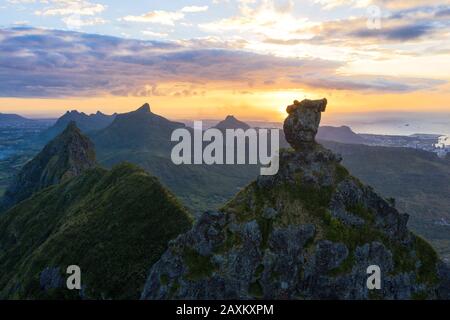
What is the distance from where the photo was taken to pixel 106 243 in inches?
4259

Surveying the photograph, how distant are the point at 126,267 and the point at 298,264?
1801 inches

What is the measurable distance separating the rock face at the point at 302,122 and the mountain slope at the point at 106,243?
124 ft

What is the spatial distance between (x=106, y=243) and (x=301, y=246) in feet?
194

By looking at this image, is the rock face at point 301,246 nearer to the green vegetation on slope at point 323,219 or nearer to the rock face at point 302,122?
the green vegetation on slope at point 323,219

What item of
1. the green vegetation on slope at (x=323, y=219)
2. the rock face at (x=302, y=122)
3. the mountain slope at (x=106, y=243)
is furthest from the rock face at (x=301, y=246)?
the mountain slope at (x=106, y=243)

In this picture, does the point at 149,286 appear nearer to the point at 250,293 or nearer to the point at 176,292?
the point at 176,292

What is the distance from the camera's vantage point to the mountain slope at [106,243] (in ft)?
316

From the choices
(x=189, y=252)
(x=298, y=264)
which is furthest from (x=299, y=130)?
(x=189, y=252)

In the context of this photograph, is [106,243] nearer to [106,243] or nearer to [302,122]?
[106,243]

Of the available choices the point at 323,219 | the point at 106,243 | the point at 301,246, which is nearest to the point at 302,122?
the point at 323,219

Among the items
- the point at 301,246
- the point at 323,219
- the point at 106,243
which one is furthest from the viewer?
the point at 106,243

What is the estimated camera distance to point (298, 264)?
7000 centimetres

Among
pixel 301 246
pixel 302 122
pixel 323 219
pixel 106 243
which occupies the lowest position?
pixel 106 243
